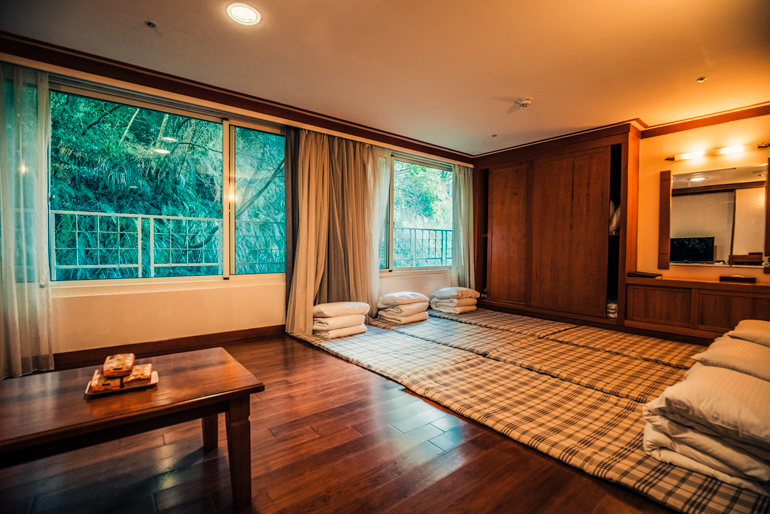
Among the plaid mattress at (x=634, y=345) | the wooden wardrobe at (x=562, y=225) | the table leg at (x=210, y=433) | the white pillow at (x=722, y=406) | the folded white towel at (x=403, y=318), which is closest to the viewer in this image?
the white pillow at (x=722, y=406)

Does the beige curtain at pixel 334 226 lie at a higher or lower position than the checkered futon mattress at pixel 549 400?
higher

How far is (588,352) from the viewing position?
333cm

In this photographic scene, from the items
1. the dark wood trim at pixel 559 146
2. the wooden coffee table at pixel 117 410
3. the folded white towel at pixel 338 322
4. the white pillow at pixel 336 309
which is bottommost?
the folded white towel at pixel 338 322

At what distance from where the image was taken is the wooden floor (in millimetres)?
1335

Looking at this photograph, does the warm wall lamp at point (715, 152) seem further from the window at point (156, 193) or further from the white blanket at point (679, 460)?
the window at point (156, 193)

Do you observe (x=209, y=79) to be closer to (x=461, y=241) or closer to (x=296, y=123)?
(x=296, y=123)

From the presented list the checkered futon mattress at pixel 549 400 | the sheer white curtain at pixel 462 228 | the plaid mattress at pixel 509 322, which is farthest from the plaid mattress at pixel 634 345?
the sheer white curtain at pixel 462 228

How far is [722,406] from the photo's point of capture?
4.79 feet

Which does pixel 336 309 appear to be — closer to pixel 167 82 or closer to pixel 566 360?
pixel 566 360

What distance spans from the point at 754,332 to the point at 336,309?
3410 millimetres

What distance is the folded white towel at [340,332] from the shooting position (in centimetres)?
375

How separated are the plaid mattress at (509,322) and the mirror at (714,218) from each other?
1480 mm

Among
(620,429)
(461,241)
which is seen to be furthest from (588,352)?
(461,241)

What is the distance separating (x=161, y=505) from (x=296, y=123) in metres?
3.51
